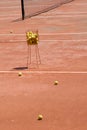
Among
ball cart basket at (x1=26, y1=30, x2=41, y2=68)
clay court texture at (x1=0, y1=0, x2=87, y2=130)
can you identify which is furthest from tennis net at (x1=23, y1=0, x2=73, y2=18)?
ball cart basket at (x1=26, y1=30, x2=41, y2=68)

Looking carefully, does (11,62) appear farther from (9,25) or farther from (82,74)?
(9,25)

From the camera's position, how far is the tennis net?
24.8 m

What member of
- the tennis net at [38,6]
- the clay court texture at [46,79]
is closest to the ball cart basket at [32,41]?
the clay court texture at [46,79]

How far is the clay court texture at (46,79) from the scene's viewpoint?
29.7 ft

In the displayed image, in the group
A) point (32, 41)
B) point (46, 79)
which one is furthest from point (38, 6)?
point (46, 79)

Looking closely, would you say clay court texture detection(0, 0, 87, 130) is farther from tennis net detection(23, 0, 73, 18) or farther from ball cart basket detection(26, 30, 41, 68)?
tennis net detection(23, 0, 73, 18)

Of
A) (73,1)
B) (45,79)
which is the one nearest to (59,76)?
(45,79)

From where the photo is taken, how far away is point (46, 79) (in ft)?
38.4

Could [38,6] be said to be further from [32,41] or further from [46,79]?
[46,79]

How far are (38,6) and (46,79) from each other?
16.2m

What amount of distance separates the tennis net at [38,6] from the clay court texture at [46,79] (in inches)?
159

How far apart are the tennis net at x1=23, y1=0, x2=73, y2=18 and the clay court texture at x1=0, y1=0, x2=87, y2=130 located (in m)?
4.03

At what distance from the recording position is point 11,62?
13711 millimetres

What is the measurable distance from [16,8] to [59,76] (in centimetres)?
1645
